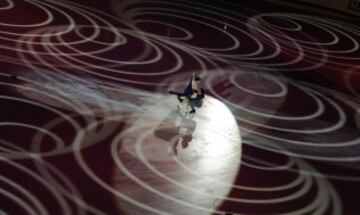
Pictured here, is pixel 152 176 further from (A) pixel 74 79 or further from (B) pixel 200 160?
(A) pixel 74 79

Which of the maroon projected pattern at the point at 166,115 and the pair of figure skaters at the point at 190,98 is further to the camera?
the pair of figure skaters at the point at 190,98

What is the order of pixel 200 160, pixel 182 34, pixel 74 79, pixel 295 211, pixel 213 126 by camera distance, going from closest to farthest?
1. pixel 295 211
2. pixel 200 160
3. pixel 213 126
4. pixel 74 79
5. pixel 182 34

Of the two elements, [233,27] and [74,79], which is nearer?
[74,79]

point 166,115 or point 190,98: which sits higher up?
point 190,98

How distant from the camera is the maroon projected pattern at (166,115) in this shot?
333 centimetres

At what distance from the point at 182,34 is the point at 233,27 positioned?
2.70 ft

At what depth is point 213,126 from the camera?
13.9ft

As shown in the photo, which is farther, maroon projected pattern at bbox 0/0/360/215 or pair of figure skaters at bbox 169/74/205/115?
pair of figure skaters at bbox 169/74/205/115

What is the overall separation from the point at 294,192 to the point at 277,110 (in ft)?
4.09

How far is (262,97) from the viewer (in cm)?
494

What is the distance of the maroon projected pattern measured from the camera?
10.9ft

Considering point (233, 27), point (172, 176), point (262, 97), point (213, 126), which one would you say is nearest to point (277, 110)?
point (262, 97)

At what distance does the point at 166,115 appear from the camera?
4.24m

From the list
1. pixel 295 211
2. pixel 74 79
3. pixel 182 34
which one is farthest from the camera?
pixel 182 34
